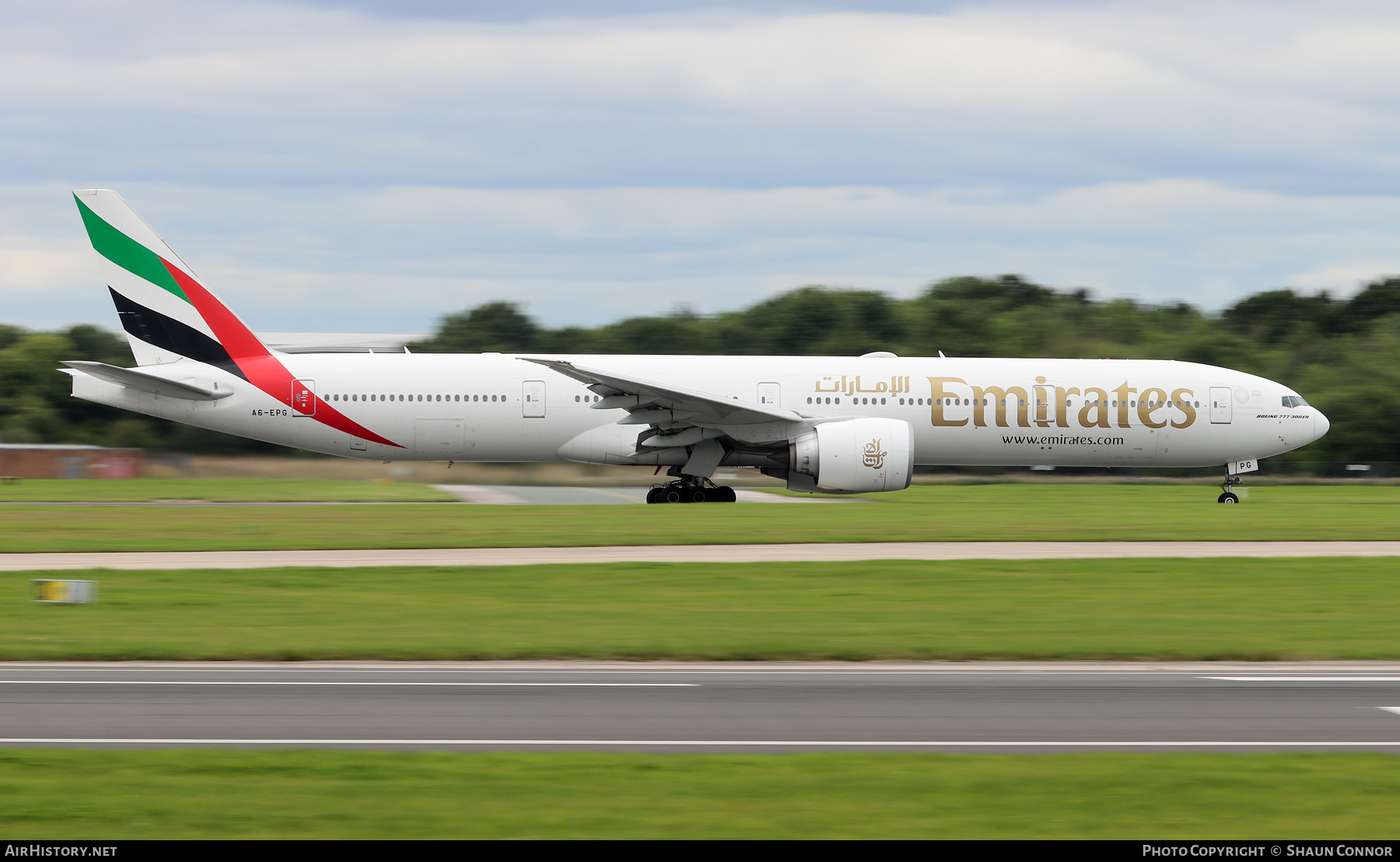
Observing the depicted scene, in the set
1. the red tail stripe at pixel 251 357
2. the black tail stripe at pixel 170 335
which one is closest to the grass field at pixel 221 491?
the red tail stripe at pixel 251 357

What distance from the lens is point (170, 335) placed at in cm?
2923

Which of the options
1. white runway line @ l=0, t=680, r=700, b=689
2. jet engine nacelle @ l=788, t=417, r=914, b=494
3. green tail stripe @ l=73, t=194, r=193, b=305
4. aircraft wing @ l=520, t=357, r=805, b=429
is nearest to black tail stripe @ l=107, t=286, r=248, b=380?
green tail stripe @ l=73, t=194, r=193, b=305

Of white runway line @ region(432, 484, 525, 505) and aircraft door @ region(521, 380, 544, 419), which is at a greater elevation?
aircraft door @ region(521, 380, 544, 419)

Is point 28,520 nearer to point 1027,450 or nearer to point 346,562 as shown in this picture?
point 346,562

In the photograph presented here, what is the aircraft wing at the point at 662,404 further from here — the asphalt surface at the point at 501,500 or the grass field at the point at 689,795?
the grass field at the point at 689,795

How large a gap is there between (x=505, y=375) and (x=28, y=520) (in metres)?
10.1

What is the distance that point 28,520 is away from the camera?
2300 centimetres

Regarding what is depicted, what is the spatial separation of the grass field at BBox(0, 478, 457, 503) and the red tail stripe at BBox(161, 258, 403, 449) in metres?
1.81

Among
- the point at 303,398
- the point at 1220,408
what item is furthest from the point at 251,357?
the point at 1220,408

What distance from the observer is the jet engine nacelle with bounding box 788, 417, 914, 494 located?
26.0 meters

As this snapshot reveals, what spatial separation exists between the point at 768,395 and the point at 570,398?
14.5 feet

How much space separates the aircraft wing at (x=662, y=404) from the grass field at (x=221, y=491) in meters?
4.69

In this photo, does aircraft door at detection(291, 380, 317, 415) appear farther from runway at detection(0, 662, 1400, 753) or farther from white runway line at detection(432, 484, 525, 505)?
runway at detection(0, 662, 1400, 753)
